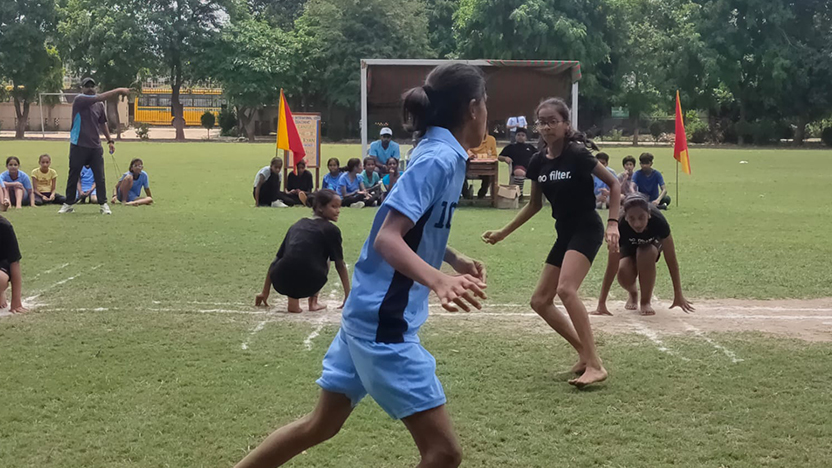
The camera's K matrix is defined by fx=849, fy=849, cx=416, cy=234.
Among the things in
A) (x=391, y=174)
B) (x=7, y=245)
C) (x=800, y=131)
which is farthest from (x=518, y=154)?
(x=800, y=131)

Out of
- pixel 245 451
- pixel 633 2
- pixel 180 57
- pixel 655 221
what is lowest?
pixel 245 451

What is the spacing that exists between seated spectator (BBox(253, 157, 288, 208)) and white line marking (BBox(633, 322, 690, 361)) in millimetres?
10182

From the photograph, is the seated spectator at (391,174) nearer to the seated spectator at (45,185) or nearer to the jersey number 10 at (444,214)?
the seated spectator at (45,185)

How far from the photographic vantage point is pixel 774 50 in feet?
156

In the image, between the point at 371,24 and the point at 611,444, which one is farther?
the point at 371,24

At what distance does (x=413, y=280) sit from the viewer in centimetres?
290

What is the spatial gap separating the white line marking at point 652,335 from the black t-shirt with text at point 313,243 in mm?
2532

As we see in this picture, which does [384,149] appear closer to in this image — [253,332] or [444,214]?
[253,332]

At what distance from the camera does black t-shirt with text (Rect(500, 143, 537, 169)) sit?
17828 millimetres

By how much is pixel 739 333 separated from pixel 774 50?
150 feet

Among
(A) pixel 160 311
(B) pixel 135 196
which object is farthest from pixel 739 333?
(B) pixel 135 196

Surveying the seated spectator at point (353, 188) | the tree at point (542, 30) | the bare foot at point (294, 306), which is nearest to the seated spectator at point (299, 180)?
the seated spectator at point (353, 188)

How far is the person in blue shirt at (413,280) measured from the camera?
2.88 m

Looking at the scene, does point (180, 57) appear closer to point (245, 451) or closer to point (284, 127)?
point (284, 127)
